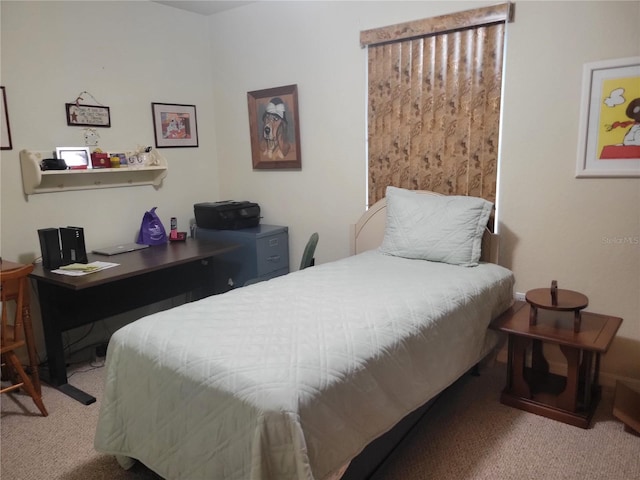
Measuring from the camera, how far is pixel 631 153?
230 centimetres

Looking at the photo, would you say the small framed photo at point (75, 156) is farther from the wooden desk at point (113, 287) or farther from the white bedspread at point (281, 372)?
the white bedspread at point (281, 372)

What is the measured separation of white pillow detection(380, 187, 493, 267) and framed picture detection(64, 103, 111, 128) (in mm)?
2057

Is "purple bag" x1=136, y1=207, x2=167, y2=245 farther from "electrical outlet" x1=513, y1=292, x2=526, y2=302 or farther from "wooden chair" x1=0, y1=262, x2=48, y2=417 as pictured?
"electrical outlet" x1=513, y1=292, x2=526, y2=302

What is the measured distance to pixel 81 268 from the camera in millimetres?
2607

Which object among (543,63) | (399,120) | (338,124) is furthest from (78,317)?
(543,63)

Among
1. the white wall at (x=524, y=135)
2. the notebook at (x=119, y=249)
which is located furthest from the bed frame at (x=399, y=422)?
the notebook at (x=119, y=249)

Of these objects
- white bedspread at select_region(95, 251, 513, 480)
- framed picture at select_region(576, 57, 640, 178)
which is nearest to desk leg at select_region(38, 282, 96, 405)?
white bedspread at select_region(95, 251, 513, 480)

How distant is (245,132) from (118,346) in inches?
97.1

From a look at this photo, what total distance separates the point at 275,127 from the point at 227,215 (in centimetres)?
79

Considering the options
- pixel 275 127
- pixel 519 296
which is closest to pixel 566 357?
pixel 519 296

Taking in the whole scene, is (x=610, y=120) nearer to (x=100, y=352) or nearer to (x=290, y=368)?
(x=290, y=368)

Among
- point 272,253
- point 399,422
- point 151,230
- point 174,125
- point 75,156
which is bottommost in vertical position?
point 399,422

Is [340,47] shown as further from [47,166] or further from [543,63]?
[47,166]

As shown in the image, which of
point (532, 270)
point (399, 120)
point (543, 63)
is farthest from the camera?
point (399, 120)
